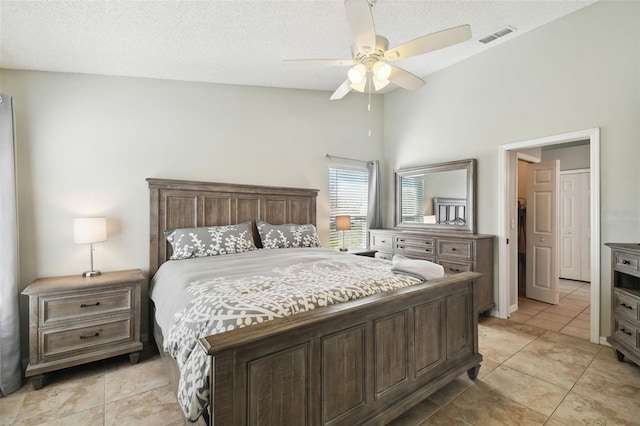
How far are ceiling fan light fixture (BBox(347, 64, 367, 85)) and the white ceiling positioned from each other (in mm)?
677

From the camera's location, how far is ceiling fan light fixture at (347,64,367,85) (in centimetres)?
219

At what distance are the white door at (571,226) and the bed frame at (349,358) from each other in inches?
188

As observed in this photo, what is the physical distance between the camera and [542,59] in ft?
10.8

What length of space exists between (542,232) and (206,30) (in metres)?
5.06

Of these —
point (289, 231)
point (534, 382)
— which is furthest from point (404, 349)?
point (289, 231)

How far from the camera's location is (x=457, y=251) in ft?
12.2

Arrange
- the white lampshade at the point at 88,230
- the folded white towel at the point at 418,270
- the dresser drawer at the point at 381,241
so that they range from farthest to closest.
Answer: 1. the dresser drawer at the point at 381,241
2. the white lampshade at the point at 88,230
3. the folded white towel at the point at 418,270

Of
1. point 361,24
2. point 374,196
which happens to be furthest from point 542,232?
point 361,24

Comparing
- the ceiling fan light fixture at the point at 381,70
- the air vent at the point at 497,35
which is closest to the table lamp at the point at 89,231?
the ceiling fan light fixture at the point at 381,70

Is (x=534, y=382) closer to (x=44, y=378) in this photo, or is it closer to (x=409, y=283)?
(x=409, y=283)

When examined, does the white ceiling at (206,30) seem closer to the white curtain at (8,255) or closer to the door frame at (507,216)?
the white curtain at (8,255)

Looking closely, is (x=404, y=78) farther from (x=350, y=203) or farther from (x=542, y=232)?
(x=542, y=232)

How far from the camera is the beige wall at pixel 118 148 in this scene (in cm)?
270

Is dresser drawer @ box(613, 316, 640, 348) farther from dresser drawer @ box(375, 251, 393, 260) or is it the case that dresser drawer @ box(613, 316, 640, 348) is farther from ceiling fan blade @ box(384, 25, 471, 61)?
ceiling fan blade @ box(384, 25, 471, 61)
